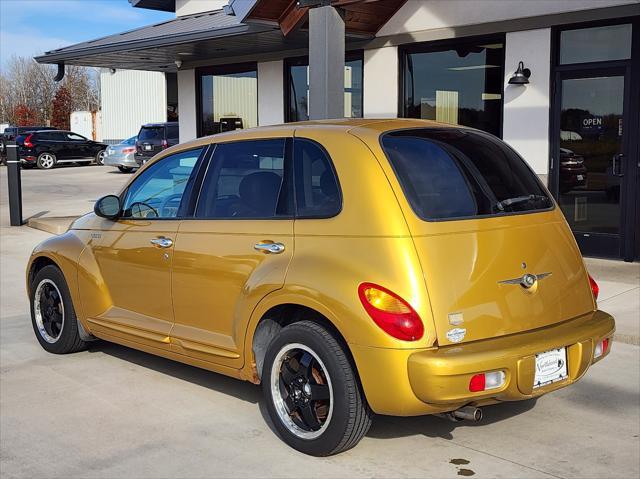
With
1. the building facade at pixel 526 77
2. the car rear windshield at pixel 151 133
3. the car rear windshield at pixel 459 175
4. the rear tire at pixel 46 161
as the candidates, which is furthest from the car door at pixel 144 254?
the rear tire at pixel 46 161

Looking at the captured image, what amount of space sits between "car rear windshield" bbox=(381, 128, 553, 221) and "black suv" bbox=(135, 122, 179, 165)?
2167cm

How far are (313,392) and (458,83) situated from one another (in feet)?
26.0

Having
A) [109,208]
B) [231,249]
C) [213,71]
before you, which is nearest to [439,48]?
[213,71]

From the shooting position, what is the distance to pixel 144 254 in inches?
207

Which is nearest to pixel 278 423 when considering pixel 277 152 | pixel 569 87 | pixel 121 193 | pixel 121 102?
pixel 277 152

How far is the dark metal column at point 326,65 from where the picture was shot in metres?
8.84

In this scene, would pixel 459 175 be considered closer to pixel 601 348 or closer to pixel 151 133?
pixel 601 348

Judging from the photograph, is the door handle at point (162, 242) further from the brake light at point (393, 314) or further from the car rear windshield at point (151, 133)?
the car rear windshield at point (151, 133)

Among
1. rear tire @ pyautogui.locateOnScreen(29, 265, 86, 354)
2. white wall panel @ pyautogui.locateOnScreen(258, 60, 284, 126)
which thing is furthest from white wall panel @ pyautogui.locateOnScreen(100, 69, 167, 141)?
rear tire @ pyautogui.locateOnScreen(29, 265, 86, 354)

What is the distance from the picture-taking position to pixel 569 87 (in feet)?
32.8

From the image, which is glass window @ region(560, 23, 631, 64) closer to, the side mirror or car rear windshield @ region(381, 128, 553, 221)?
car rear windshield @ region(381, 128, 553, 221)

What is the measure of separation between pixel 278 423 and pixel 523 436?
139 centimetres

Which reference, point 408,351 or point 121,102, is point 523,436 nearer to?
point 408,351

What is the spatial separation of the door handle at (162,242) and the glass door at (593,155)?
6506 millimetres
